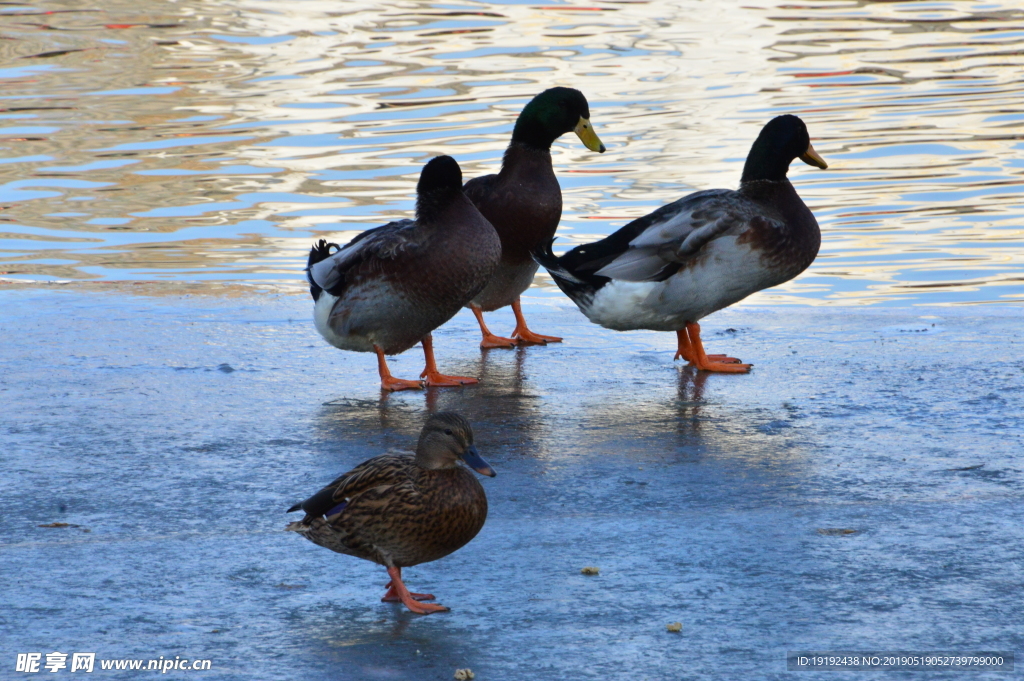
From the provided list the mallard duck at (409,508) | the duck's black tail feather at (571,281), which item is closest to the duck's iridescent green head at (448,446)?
the mallard duck at (409,508)

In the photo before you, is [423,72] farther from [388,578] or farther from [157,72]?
[388,578]

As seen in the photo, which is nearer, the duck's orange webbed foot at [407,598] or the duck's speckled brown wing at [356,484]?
the duck's orange webbed foot at [407,598]

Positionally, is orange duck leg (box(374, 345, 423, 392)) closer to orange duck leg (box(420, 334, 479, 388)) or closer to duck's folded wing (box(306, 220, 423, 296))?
orange duck leg (box(420, 334, 479, 388))

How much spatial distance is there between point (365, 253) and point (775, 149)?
222 centimetres

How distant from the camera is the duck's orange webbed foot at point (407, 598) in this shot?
11.7 feet

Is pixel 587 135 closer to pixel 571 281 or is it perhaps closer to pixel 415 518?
pixel 571 281

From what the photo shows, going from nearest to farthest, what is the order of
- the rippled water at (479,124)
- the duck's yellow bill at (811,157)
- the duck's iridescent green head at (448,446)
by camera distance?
the duck's iridescent green head at (448,446) < the duck's yellow bill at (811,157) < the rippled water at (479,124)

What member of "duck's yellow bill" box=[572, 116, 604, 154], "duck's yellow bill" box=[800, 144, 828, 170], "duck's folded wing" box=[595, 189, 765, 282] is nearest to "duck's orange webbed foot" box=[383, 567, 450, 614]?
"duck's folded wing" box=[595, 189, 765, 282]

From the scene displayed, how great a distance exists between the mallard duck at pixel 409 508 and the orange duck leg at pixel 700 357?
2.99 meters

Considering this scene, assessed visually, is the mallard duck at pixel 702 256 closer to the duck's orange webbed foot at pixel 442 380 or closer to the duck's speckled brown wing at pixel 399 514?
the duck's orange webbed foot at pixel 442 380

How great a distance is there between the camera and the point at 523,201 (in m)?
7.33

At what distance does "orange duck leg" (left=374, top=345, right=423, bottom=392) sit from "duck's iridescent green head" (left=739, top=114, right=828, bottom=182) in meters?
2.05

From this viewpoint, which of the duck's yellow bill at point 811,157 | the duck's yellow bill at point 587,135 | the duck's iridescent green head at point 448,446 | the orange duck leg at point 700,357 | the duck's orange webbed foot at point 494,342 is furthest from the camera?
the duck's yellow bill at point 587,135

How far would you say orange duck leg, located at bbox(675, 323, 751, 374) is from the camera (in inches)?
256
